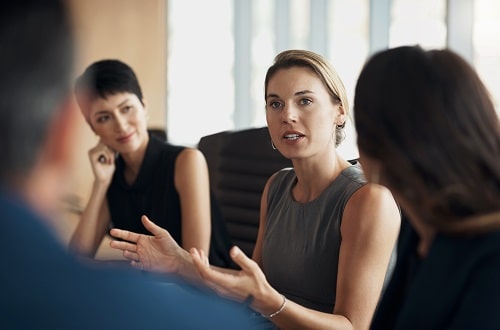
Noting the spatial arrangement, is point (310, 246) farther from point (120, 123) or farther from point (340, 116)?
point (120, 123)

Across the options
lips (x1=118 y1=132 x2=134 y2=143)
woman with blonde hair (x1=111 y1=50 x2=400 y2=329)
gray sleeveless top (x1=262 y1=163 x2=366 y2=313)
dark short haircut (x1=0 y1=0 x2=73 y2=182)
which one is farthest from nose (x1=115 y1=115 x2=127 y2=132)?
dark short haircut (x1=0 y1=0 x2=73 y2=182)

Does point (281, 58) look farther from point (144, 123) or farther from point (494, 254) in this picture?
point (494, 254)

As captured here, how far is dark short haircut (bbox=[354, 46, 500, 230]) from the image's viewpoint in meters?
1.15

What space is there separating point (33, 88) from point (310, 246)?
1.33 metres

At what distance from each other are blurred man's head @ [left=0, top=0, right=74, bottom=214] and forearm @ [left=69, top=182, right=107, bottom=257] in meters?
2.10

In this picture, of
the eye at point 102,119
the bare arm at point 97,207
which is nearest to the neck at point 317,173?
the eye at point 102,119

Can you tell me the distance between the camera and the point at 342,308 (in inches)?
70.3

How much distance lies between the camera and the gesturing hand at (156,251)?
1969 mm

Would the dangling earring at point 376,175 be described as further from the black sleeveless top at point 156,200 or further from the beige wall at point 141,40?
the beige wall at point 141,40

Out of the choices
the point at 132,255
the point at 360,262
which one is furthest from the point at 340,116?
the point at 132,255

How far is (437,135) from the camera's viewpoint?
3.77 ft

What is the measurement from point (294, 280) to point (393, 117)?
90cm

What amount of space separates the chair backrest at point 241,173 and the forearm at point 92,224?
1.30 feet

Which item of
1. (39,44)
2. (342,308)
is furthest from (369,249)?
(39,44)
